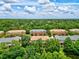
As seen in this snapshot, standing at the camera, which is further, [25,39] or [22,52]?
[25,39]

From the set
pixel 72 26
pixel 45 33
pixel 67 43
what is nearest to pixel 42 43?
pixel 67 43

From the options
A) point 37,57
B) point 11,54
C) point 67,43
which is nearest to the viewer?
point 37,57

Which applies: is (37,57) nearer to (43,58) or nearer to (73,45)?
(43,58)

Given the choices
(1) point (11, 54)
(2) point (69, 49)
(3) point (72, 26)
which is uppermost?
(1) point (11, 54)

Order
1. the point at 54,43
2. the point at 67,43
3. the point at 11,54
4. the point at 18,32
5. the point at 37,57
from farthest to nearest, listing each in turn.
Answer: the point at 18,32, the point at 67,43, the point at 54,43, the point at 11,54, the point at 37,57

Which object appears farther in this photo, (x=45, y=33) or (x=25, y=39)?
(x=45, y=33)

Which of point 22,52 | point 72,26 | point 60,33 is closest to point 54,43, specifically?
point 22,52

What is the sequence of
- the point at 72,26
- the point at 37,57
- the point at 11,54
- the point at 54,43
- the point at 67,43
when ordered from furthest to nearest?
the point at 72,26 → the point at 67,43 → the point at 54,43 → the point at 11,54 → the point at 37,57

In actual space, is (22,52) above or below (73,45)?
above

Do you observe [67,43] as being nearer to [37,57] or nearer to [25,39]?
[25,39]
